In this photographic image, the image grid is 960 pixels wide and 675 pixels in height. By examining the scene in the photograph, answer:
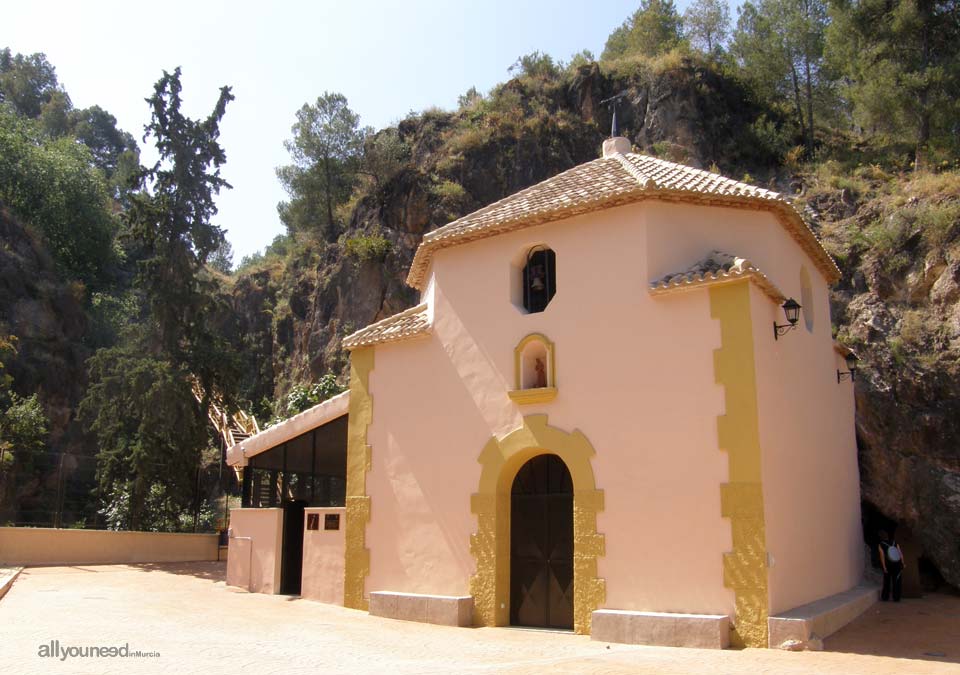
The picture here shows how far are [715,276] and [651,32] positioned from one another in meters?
33.3

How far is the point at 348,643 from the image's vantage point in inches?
396

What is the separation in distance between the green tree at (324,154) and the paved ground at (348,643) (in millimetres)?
28418

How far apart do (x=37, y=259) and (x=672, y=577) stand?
3899cm

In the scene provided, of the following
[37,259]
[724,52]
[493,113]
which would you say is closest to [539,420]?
[493,113]

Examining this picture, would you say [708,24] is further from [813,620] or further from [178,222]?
[813,620]

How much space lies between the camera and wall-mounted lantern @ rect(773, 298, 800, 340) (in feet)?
37.1

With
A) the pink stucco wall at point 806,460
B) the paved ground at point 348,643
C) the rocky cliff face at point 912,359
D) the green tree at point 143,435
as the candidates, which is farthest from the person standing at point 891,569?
the green tree at point 143,435

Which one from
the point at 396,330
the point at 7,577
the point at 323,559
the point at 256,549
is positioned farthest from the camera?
the point at 7,577

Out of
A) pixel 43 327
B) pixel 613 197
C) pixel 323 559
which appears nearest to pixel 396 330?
pixel 323 559

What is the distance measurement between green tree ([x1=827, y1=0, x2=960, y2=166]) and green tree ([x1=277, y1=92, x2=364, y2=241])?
77.2ft

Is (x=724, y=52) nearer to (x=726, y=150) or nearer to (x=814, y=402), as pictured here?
(x=726, y=150)

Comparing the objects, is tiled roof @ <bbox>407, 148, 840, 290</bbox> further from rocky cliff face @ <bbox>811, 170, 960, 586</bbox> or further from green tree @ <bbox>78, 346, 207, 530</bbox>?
green tree @ <bbox>78, 346, 207, 530</bbox>

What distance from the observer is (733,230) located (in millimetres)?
12383

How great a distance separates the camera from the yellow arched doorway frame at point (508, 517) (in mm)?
10992
